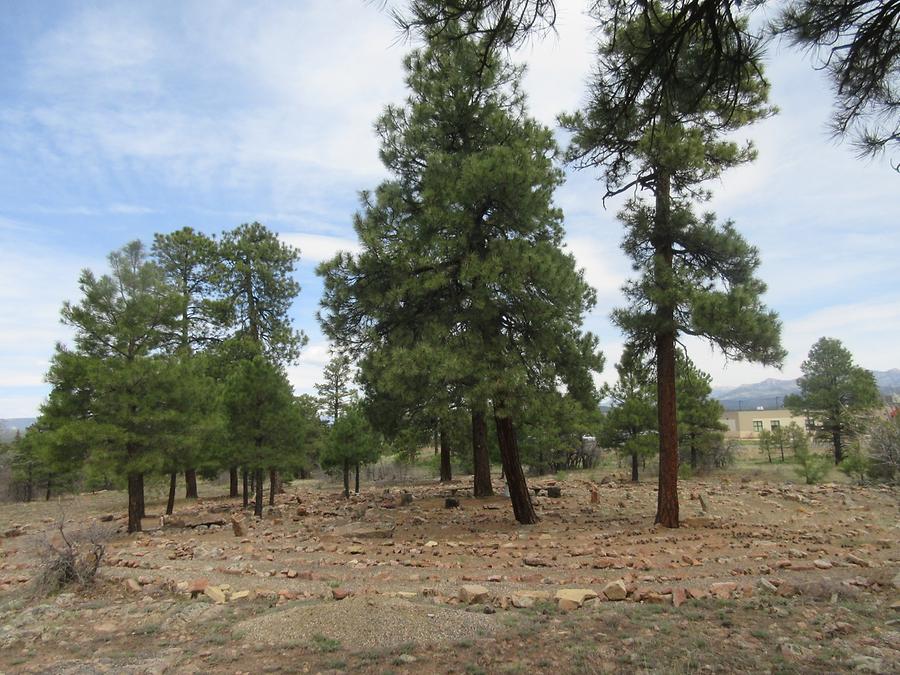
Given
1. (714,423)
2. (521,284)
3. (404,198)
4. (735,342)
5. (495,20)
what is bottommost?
(714,423)

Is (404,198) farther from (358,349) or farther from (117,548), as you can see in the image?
(117,548)

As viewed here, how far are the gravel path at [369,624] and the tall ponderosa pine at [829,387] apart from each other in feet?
115

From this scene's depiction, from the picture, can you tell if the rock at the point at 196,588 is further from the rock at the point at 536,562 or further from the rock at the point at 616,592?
the rock at the point at 616,592

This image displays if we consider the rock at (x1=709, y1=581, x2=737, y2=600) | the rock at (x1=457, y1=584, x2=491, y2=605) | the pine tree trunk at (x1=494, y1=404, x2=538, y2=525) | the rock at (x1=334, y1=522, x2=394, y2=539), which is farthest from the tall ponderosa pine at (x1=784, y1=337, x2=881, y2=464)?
the rock at (x1=457, y1=584, x2=491, y2=605)

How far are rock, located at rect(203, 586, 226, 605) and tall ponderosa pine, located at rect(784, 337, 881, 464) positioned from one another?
36135mm

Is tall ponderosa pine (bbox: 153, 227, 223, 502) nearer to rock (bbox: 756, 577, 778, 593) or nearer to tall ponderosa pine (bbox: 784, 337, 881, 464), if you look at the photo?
rock (bbox: 756, 577, 778, 593)

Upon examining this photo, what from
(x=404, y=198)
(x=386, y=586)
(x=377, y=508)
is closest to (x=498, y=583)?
(x=386, y=586)

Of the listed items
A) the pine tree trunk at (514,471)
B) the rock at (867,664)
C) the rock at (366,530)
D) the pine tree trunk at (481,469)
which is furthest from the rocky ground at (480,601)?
the pine tree trunk at (481,469)

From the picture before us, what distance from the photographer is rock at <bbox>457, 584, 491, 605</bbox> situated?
7090mm

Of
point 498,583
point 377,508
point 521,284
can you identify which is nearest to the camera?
Result: point 498,583

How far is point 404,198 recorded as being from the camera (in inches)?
595

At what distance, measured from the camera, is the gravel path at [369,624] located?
5805 millimetres

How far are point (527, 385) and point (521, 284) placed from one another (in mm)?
2331

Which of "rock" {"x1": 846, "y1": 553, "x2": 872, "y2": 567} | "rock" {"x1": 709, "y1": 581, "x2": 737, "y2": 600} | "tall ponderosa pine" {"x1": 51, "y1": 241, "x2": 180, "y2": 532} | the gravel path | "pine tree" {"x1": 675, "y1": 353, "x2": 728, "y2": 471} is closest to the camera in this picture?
the gravel path
